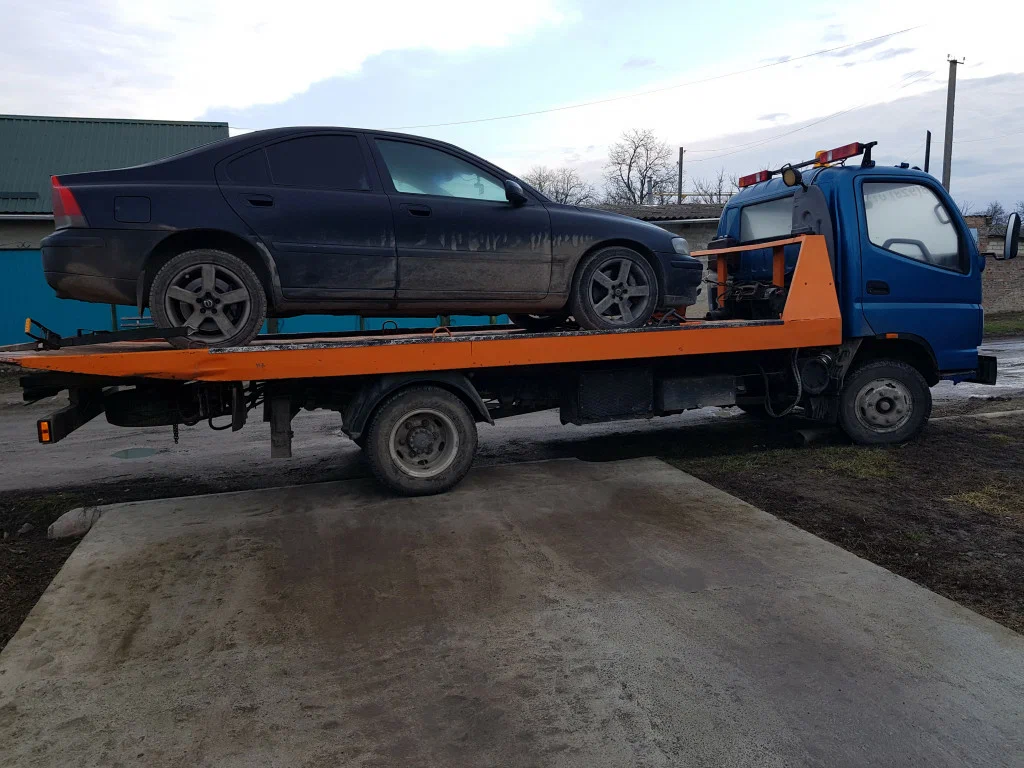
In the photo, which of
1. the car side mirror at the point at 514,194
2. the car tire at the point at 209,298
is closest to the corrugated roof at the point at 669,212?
the car side mirror at the point at 514,194

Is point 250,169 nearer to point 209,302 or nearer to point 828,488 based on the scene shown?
point 209,302

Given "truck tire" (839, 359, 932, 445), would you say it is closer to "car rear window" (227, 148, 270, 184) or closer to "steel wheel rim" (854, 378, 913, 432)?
"steel wheel rim" (854, 378, 913, 432)

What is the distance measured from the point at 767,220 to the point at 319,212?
4.65 metres

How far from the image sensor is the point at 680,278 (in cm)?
633

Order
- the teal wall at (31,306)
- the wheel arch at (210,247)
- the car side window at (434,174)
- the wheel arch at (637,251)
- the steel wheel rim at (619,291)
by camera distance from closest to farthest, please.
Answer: the wheel arch at (210,247) < the car side window at (434,174) < the wheel arch at (637,251) < the steel wheel rim at (619,291) < the teal wall at (31,306)

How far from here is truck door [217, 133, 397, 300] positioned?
5102mm

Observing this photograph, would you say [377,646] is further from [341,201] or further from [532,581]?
[341,201]

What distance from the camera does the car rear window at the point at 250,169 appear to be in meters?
5.12

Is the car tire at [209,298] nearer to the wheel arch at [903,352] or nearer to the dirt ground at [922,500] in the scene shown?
the dirt ground at [922,500]

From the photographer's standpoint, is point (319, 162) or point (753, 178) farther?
point (753, 178)

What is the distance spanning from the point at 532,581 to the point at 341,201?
9.42 ft

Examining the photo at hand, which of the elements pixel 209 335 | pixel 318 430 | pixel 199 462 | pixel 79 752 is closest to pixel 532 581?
pixel 79 752

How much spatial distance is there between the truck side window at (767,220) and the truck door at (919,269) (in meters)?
0.71

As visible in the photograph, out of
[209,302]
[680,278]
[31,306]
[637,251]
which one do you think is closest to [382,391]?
[209,302]
